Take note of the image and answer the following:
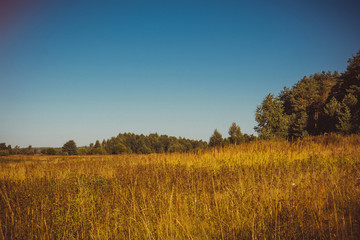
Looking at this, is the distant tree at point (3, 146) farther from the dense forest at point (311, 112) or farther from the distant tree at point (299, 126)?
the distant tree at point (299, 126)

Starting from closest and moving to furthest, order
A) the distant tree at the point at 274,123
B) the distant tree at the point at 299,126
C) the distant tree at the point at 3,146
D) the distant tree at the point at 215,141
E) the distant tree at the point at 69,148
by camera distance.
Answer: the distant tree at the point at 215,141, the distant tree at the point at 274,123, the distant tree at the point at 299,126, the distant tree at the point at 3,146, the distant tree at the point at 69,148

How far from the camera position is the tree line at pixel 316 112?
786 inches

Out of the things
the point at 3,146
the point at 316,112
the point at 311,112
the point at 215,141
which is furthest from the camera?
the point at 3,146

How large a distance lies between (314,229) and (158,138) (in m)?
117

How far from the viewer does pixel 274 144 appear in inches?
369

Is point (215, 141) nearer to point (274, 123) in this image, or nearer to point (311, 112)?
point (274, 123)

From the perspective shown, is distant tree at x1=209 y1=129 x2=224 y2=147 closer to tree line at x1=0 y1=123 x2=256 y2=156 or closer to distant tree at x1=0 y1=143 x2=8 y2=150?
tree line at x1=0 y1=123 x2=256 y2=156

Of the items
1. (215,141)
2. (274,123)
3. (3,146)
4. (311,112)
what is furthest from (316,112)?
(3,146)

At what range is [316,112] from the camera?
3203 centimetres

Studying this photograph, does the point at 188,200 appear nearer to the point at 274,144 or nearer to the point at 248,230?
the point at 248,230

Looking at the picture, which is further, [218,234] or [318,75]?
[318,75]

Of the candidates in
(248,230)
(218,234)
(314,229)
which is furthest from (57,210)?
(314,229)

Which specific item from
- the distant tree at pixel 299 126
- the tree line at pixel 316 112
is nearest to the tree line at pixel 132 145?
the tree line at pixel 316 112

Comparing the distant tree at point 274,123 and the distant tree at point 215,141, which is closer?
the distant tree at point 215,141
